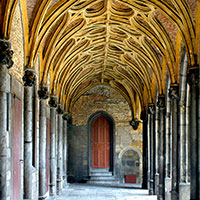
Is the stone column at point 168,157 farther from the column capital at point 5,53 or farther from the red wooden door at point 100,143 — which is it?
the red wooden door at point 100,143

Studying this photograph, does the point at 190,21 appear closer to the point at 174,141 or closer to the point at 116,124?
the point at 174,141

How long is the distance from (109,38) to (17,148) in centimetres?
776

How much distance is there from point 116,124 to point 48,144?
9846 millimetres

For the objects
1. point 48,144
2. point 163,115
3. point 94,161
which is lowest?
point 94,161

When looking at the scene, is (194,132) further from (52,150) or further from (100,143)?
(100,143)

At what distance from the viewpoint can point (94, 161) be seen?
76.6 ft

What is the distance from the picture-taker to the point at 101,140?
23484 millimetres

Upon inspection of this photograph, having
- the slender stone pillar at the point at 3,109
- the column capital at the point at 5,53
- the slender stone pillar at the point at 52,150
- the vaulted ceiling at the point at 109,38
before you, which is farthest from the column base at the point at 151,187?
the column capital at the point at 5,53

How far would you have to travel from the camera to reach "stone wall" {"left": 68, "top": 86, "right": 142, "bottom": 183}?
22.9m

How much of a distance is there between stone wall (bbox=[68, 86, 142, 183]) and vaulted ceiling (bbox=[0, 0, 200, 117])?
121 inches

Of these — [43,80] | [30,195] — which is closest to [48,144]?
[43,80]

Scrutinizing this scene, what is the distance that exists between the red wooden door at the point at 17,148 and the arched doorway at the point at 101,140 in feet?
46.9

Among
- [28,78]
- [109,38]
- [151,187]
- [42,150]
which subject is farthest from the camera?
[151,187]

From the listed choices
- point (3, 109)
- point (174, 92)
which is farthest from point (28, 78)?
point (174, 92)
